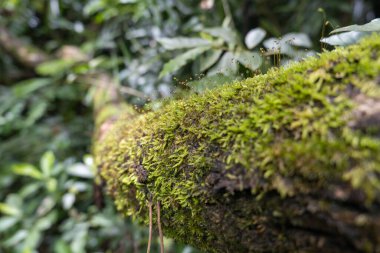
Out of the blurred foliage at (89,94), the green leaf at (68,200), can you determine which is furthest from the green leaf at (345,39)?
the green leaf at (68,200)

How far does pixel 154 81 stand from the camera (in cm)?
191

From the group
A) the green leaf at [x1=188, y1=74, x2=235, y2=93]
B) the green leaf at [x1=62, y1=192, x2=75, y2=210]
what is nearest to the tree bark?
the green leaf at [x1=188, y1=74, x2=235, y2=93]

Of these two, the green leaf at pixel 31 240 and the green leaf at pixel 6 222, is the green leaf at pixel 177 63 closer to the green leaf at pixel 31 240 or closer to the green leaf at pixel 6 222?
the green leaf at pixel 31 240

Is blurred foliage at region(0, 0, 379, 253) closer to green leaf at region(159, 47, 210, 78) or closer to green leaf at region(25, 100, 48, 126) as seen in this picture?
green leaf at region(25, 100, 48, 126)

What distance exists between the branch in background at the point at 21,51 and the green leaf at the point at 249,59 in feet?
6.90

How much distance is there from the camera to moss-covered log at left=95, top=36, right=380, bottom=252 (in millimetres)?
413

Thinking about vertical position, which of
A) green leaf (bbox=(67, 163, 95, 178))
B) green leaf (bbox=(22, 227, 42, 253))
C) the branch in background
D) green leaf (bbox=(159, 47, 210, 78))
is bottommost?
green leaf (bbox=(22, 227, 42, 253))

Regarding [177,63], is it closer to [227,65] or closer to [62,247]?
[227,65]

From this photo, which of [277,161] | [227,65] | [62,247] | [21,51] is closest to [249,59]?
[227,65]

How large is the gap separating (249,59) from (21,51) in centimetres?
243

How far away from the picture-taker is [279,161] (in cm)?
48

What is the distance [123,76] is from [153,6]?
0.55m

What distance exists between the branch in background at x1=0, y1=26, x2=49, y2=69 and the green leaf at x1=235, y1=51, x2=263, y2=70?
2.10 meters

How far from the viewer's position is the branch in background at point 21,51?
2.53 meters
